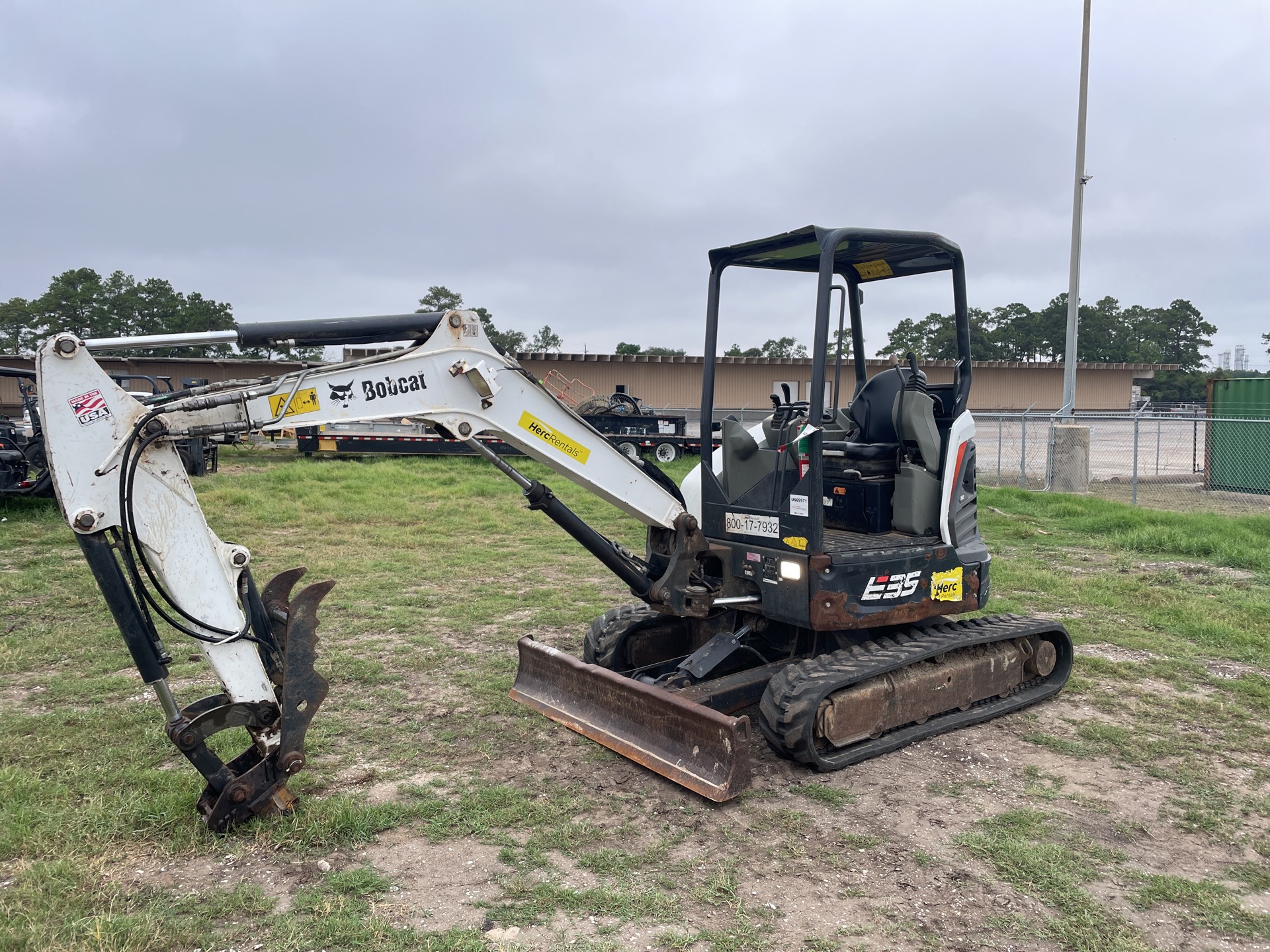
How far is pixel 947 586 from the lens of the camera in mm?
5812

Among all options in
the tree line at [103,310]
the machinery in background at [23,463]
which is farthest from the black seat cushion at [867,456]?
the tree line at [103,310]

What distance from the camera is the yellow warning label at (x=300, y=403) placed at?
432 cm

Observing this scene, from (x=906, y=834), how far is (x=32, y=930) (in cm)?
366

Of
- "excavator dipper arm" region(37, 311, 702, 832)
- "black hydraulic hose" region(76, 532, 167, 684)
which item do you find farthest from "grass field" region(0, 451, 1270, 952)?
"black hydraulic hose" region(76, 532, 167, 684)

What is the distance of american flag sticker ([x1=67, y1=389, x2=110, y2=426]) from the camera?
3.87 m

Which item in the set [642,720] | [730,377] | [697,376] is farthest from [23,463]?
[697,376]

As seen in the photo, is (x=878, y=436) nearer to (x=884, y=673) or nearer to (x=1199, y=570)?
(x=884, y=673)

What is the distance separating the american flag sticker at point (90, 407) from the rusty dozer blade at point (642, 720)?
2.96 meters

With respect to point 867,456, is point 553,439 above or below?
above

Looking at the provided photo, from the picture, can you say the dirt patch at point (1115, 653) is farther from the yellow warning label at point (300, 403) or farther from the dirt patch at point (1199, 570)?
the yellow warning label at point (300, 403)

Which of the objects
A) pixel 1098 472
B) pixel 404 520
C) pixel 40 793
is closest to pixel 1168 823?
pixel 40 793

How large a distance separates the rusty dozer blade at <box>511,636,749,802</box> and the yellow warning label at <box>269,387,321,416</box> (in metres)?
2.29

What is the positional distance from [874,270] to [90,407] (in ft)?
16.3

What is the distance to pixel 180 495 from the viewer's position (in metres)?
4.10
